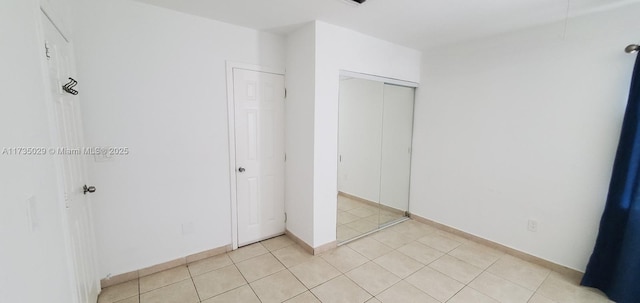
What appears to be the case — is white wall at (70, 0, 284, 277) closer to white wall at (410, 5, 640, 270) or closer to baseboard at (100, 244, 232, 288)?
baseboard at (100, 244, 232, 288)

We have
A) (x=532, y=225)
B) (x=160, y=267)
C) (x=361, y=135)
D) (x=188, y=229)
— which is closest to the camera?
(x=160, y=267)

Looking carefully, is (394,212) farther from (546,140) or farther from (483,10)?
(483,10)

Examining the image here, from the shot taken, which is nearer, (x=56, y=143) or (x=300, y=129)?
(x=56, y=143)

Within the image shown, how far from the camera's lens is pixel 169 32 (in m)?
2.23

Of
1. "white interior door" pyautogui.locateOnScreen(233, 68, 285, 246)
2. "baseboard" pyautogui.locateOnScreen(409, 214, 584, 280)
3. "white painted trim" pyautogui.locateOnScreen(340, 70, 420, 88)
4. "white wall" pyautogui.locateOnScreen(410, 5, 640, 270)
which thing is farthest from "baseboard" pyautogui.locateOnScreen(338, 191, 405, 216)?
"white painted trim" pyautogui.locateOnScreen(340, 70, 420, 88)

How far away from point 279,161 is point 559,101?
9.89 feet

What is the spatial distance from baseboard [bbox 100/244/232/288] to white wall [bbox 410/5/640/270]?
2889 millimetres

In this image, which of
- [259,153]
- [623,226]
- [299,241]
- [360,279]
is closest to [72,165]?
[259,153]

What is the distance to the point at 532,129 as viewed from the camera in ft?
8.41

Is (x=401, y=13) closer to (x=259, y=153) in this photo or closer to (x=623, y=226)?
(x=259, y=153)

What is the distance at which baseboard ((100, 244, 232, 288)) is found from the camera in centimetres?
214

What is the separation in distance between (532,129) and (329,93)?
2.18m

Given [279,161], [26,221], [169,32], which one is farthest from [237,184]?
[26,221]

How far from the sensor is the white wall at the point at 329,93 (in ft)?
8.29
